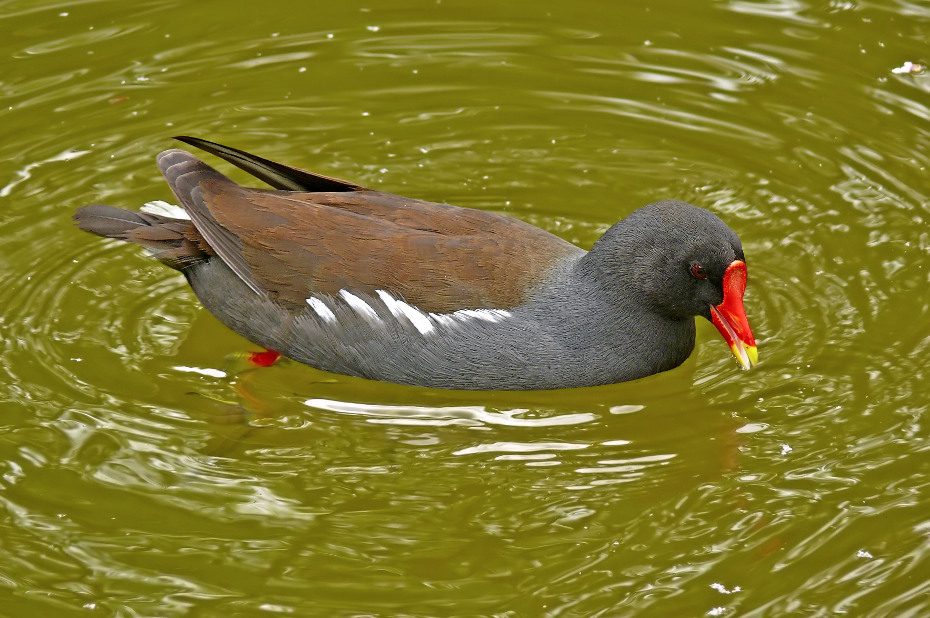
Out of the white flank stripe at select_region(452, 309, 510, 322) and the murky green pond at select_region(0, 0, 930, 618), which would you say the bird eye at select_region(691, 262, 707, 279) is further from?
the white flank stripe at select_region(452, 309, 510, 322)

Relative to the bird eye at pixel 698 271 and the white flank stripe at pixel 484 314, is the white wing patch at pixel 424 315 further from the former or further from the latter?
the bird eye at pixel 698 271

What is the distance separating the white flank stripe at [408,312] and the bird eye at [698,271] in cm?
113

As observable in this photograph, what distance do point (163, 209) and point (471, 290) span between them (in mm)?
1840

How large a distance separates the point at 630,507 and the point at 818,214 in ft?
8.53

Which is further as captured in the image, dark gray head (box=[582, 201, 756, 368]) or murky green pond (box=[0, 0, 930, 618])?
dark gray head (box=[582, 201, 756, 368])

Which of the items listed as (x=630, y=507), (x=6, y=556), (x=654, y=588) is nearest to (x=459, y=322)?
(x=630, y=507)

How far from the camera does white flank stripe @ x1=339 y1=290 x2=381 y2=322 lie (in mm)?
5531

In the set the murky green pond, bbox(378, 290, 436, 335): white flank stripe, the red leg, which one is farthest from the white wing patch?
the red leg

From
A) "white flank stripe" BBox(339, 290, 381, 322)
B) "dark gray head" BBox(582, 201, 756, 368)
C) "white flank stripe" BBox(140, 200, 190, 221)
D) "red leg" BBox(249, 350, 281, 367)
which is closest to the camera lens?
"dark gray head" BBox(582, 201, 756, 368)

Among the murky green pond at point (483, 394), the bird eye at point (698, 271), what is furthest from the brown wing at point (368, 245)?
the bird eye at point (698, 271)

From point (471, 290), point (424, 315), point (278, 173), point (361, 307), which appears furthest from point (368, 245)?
point (278, 173)

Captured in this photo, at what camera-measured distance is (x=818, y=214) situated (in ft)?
22.2

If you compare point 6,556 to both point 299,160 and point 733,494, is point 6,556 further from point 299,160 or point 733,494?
point 299,160

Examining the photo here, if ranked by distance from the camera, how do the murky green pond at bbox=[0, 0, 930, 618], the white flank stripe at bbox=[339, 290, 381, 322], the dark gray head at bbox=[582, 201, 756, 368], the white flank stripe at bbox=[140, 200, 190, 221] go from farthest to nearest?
the white flank stripe at bbox=[140, 200, 190, 221] → the white flank stripe at bbox=[339, 290, 381, 322] → the dark gray head at bbox=[582, 201, 756, 368] → the murky green pond at bbox=[0, 0, 930, 618]
